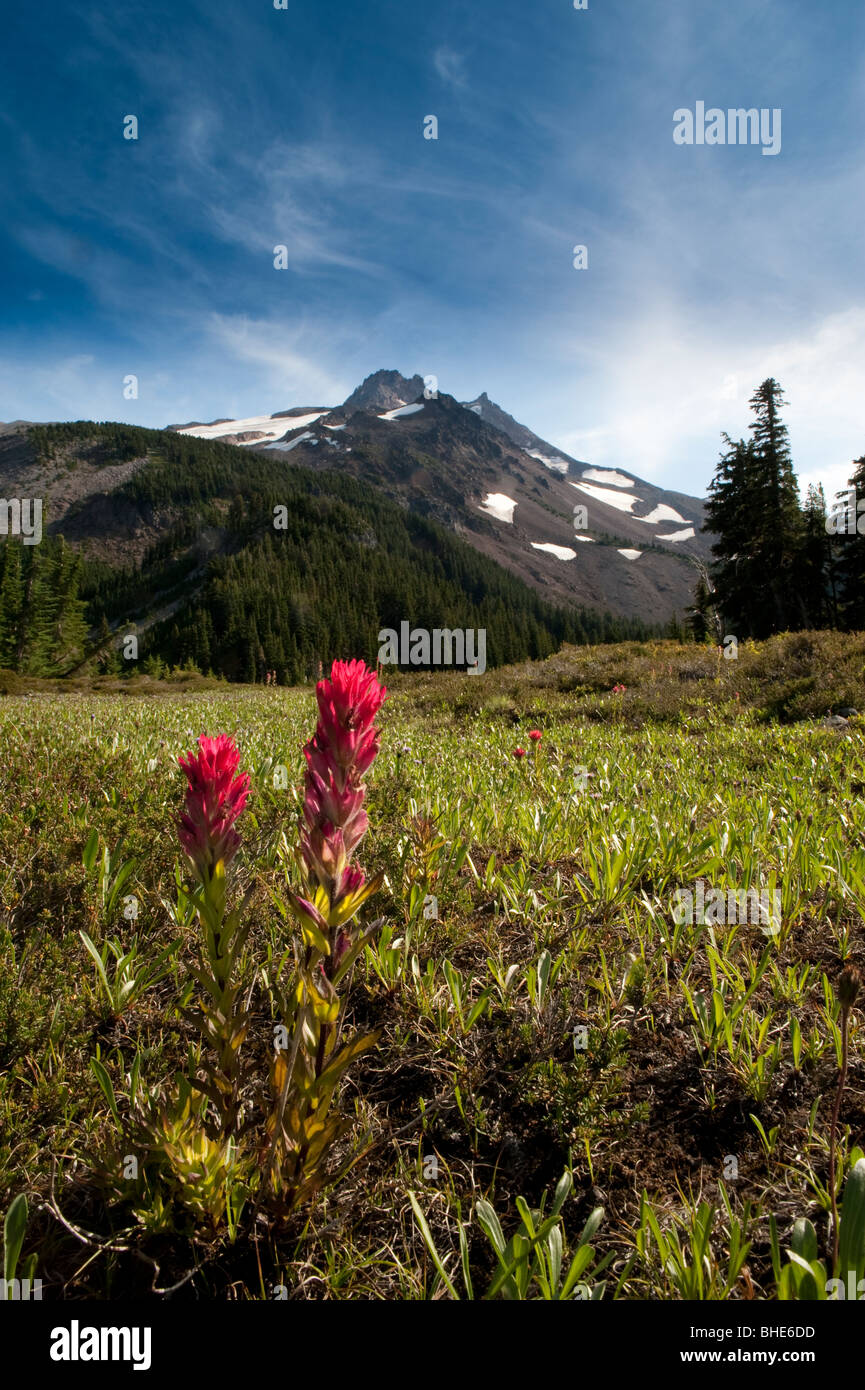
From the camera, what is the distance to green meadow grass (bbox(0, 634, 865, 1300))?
4.79ft

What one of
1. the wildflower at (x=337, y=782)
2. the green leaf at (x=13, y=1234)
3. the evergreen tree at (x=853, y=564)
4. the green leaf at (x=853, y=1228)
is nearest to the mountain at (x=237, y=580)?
the evergreen tree at (x=853, y=564)

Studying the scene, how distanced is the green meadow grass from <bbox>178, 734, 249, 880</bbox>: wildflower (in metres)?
0.32

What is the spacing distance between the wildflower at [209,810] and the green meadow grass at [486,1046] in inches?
12.6

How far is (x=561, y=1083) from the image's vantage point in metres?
1.88

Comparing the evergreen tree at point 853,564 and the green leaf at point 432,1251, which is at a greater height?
the evergreen tree at point 853,564

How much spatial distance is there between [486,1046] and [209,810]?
4.68ft

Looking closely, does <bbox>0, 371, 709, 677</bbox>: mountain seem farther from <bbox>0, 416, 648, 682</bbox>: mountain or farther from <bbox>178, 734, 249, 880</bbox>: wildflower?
<bbox>178, 734, 249, 880</bbox>: wildflower

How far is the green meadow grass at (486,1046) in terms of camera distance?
146 centimetres

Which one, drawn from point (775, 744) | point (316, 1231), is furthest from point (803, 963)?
point (775, 744)

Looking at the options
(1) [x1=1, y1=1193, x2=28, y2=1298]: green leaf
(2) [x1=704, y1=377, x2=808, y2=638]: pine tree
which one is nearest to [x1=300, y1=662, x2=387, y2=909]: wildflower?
(1) [x1=1, y1=1193, x2=28, y2=1298]: green leaf

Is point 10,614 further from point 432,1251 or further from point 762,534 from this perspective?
point 432,1251

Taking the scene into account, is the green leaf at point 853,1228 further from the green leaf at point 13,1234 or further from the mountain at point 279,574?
the mountain at point 279,574
